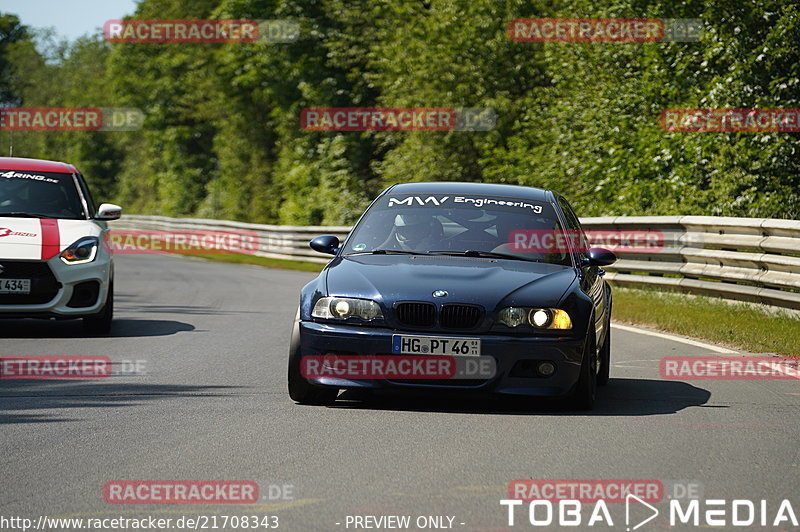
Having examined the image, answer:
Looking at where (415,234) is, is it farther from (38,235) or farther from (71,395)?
(38,235)

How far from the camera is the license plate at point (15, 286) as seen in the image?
1186 cm

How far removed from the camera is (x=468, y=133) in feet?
115

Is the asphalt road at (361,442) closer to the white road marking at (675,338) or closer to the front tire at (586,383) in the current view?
the front tire at (586,383)

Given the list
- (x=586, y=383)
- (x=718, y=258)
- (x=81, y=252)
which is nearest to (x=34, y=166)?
(x=81, y=252)

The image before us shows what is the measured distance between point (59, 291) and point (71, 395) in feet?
13.0

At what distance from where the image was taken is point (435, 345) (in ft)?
24.4

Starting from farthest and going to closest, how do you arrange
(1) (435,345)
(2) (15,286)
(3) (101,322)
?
(3) (101,322), (2) (15,286), (1) (435,345)

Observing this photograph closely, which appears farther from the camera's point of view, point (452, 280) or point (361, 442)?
point (452, 280)

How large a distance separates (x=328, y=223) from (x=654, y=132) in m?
20.5

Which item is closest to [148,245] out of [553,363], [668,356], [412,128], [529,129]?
[412,128]

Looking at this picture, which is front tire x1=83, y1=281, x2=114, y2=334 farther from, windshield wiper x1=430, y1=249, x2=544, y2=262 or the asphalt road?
windshield wiper x1=430, y1=249, x2=544, y2=262

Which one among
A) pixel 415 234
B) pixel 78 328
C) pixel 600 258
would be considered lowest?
pixel 78 328

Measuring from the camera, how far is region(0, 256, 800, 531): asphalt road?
17.3 feet

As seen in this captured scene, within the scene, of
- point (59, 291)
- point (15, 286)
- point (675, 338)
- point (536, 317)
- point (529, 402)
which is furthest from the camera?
point (675, 338)
